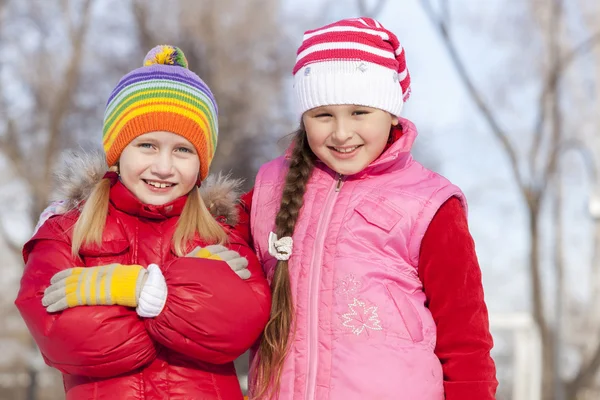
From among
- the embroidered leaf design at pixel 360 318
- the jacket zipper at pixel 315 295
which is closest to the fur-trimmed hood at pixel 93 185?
the jacket zipper at pixel 315 295

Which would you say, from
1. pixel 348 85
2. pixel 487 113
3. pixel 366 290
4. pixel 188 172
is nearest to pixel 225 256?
pixel 188 172

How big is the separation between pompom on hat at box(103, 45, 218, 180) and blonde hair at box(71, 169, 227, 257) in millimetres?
150

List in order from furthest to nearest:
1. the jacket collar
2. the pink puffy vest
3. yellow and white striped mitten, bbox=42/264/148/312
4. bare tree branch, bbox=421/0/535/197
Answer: bare tree branch, bbox=421/0/535/197 → the jacket collar → the pink puffy vest → yellow and white striped mitten, bbox=42/264/148/312

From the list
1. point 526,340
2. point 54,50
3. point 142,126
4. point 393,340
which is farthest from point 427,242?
point 54,50

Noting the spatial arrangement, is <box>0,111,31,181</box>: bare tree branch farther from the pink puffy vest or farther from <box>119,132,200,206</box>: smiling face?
the pink puffy vest

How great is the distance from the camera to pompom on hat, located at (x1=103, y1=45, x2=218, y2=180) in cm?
260

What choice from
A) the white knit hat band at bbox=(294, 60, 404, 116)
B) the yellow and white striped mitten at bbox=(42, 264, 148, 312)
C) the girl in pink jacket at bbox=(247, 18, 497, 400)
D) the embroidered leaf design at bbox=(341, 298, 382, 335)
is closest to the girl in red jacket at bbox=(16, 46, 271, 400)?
the yellow and white striped mitten at bbox=(42, 264, 148, 312)

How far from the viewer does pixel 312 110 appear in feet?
8.71

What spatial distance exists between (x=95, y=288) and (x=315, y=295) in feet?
2.10

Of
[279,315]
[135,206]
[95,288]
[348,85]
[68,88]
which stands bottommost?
[68,88]

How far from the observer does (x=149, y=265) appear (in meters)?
2.37

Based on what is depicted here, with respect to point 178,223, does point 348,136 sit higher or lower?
higher

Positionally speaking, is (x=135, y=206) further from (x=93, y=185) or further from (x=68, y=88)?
(x=68, y=88)

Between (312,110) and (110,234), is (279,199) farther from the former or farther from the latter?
(110,234)
